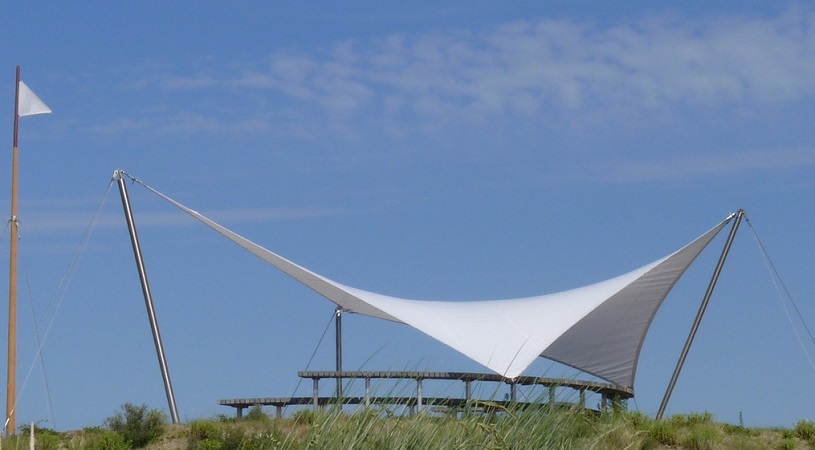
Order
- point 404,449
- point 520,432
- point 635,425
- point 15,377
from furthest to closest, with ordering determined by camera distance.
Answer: point 15,377, point 635,425, point 520,432, point 404,449

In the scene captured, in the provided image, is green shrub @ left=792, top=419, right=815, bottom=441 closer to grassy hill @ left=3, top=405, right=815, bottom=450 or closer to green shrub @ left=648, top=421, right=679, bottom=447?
grassy hill @ left=3, top=405, right=815, bottom=450

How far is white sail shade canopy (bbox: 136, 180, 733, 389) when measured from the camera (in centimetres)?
1734

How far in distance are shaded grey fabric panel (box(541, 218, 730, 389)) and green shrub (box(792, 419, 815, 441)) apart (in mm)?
3616

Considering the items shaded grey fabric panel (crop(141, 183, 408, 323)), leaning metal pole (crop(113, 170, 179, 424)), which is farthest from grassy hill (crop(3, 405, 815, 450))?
shaded grey fabric panel (crop(141, 183, 408, 323))

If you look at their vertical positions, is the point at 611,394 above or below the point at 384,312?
below

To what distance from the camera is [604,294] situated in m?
18.2

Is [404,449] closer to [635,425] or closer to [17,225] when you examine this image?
[635,425]

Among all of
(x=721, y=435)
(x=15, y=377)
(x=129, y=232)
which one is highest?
(x=129, y=232)

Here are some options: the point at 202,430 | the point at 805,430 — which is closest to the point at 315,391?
the point at 202,430

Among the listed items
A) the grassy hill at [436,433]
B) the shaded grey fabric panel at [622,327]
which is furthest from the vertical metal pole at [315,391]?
the shaded grey fabric panel at [622,327]

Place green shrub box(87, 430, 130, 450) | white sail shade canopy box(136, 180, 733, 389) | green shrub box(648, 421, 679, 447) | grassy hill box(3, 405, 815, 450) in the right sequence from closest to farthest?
grassy hill box(3, 405, 815, 450), green shrub box(87, 430, 130, 450), green shrub box(648, 421, 679, 447), white sail shade canopy box(136, 180, 733, 389)

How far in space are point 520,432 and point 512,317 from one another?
29.0 feet

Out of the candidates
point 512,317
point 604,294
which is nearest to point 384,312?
point 512,317

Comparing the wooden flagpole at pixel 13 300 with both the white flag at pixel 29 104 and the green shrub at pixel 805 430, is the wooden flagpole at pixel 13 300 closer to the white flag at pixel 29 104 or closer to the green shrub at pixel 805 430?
the white flag at pixel 29 104
